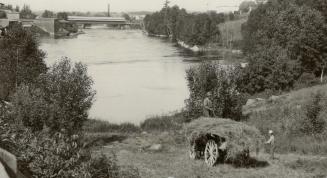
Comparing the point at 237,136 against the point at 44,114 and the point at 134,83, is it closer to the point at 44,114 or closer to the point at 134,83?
the point at 44,114

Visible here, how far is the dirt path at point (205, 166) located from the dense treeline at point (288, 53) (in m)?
31.5

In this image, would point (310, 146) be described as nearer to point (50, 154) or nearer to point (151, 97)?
point (50, 154)

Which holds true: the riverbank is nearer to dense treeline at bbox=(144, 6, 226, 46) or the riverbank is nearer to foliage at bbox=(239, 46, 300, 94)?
foliage at bbox=(239, 46, 300, 94)

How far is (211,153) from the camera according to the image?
20.2m

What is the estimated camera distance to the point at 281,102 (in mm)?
42062

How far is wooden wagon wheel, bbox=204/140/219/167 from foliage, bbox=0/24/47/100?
64.8 ft

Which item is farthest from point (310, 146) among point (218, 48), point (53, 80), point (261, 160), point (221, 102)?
point (218, 48)

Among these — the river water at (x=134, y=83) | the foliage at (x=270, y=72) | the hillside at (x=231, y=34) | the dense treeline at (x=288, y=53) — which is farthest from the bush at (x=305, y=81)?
the hillside at (x=231, y=34)

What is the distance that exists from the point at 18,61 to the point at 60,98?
1392cm

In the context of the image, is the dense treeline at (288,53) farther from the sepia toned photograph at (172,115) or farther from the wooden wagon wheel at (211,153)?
the wooden wagon wheel at (211,153)

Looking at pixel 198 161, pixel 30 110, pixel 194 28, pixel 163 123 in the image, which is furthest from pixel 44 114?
pixel 194 28

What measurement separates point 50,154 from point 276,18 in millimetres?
55171

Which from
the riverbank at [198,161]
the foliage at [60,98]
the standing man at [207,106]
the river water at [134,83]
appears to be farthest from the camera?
the river water at [134,83]

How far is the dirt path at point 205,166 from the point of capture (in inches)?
760
